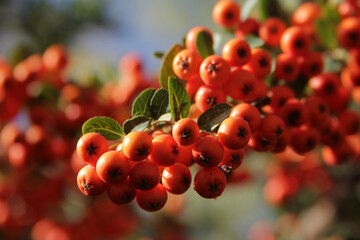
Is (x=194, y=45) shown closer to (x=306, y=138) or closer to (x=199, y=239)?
(x=306, y=138)

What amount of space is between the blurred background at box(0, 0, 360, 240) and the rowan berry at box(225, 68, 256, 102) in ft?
1.75

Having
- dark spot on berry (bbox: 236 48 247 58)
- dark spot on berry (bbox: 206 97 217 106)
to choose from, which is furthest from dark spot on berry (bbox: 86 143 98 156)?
dark spot on berry (bbox: 236 48 247 58)

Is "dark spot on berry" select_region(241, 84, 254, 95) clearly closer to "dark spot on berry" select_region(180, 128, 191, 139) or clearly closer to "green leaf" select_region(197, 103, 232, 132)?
"green leaf" select_region(197, 103, 232, 132)

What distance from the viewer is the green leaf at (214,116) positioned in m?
1.61

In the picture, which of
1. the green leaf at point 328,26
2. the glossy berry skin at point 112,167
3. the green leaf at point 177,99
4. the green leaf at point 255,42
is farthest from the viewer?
the green leaf at point 328,26

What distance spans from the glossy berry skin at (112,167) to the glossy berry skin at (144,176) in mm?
36

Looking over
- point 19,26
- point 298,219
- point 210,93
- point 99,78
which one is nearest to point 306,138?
point 210,93

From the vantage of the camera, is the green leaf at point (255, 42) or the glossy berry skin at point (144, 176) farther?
the green leaf at point (255, 42)

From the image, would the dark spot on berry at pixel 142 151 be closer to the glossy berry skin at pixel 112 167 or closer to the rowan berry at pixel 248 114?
the glossy berry skin at pixel 112 167

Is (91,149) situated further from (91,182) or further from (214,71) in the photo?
(214,71)

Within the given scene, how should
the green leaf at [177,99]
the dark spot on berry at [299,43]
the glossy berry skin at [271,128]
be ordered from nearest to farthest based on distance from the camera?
the green leaf at [177,99]
the glossy berry skin at [271,128]
the dark spot on berry at [299,43]

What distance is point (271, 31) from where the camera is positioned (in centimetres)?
238

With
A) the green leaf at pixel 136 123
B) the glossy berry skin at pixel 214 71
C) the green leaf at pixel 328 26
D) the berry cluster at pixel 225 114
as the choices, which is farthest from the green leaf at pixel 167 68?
the green leaf at pixel 328 26

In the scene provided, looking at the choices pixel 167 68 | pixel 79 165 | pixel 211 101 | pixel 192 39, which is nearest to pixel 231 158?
pixel 211 101
